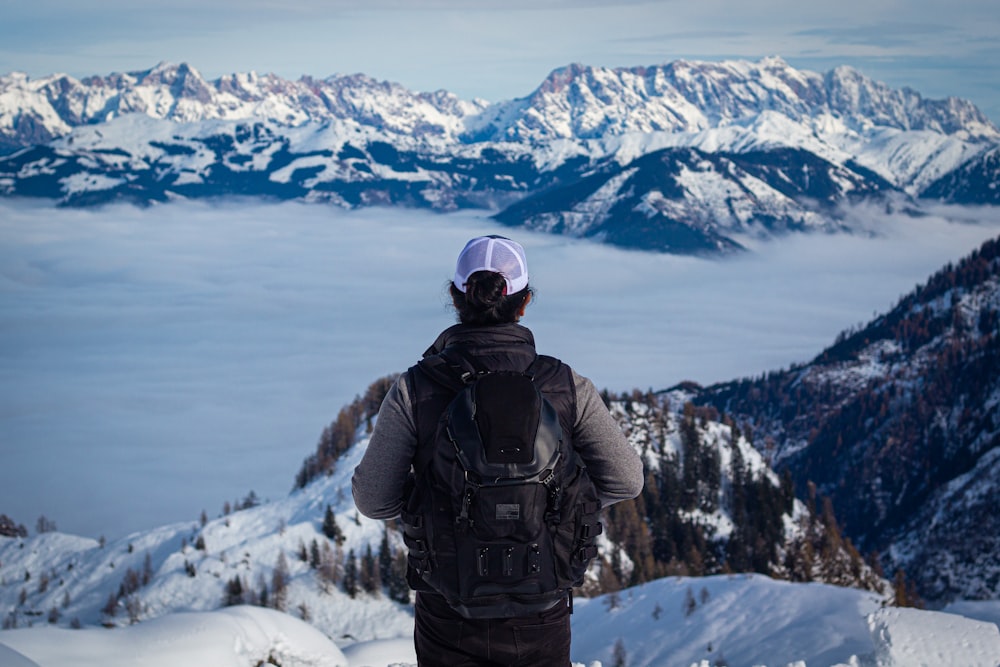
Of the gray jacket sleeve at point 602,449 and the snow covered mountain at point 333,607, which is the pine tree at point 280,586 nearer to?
the snow covered mountain at point 333,607

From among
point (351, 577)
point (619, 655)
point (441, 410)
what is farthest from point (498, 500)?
point (351, 577)

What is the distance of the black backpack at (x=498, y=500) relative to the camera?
21.1 feet

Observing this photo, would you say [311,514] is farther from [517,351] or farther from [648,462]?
[517,351]

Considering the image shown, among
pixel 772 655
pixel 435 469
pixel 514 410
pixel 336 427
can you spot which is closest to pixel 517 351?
pixel 514 410

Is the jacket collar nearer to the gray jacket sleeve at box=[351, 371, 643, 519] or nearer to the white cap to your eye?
the white cap

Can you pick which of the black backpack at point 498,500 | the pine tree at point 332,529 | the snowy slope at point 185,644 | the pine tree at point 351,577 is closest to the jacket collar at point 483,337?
the black backpack at point 498,500

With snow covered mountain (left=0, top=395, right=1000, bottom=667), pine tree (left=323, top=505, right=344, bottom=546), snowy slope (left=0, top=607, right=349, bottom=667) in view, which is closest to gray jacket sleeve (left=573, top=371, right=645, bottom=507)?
snow covered mountain (left=0, top=395, right=1000, bottom=667)

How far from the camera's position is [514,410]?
644cm

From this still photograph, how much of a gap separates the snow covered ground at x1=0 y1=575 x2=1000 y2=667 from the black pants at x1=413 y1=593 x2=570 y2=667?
23.1 feet

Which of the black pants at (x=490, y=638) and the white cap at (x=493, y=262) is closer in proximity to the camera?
the black pants at (x=490, y=638)

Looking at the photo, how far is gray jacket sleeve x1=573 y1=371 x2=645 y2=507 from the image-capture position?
7105 millimetres

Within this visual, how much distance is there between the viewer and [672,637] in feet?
172

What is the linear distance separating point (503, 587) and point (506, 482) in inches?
34.4

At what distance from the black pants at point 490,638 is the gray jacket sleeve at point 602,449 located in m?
1.09
